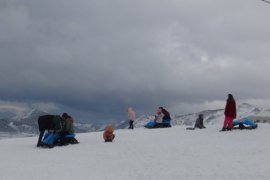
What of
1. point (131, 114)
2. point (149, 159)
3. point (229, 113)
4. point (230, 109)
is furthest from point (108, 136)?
point (131, 114)

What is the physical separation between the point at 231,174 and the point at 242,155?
11.9ft

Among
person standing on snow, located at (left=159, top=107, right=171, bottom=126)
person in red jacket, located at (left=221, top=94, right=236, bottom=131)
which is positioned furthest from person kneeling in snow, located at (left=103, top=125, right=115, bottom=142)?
person standing on snow, located at (left=159, top=107, right=171, bottom=126)

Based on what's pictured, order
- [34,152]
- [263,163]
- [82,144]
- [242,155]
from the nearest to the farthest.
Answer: [263,163] → [242,155] → [34,152] → [82,144]

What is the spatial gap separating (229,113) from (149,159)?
10482 mm

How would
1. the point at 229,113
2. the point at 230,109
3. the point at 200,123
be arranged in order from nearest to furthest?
the point at 229,113 < the point at 230,109 < the point at 200,123

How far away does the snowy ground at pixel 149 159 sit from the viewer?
14.1 m

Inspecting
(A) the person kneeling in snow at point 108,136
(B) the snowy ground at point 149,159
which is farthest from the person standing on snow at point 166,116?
(A) the person kneeling in snow at point 108,136

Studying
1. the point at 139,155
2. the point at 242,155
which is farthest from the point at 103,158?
the point at 242,155

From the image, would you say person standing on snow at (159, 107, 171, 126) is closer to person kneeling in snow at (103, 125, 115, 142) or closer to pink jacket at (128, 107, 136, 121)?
pink jacket at (128, 107, 136, 121)

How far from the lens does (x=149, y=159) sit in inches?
663

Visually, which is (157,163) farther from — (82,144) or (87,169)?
(82,144)

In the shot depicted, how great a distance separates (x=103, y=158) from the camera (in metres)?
17.6

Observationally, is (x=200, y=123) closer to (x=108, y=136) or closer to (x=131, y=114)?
(x=131, y=114)

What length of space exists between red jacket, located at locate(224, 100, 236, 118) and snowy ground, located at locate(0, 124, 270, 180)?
249 centimetres
